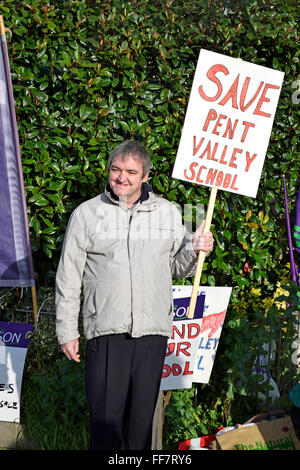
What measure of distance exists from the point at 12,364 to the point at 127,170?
5.78ft

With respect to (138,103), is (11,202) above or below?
below

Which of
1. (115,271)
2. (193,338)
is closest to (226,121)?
(115,271)

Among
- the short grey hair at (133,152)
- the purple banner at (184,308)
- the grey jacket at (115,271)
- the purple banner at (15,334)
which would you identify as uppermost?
the short grey hair at (133,152)

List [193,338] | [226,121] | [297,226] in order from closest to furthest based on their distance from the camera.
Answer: [226,121] < [193,338] < [297,226]

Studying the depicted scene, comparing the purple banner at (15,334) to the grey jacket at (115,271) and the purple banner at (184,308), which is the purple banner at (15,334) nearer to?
the purple banner at (184,308)

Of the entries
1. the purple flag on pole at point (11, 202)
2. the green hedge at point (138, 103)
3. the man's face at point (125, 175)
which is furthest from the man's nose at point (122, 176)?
the green hedge at point (138, 103)

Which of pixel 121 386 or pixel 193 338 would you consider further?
pixel 193 338

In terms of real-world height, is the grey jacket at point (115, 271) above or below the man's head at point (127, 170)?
below

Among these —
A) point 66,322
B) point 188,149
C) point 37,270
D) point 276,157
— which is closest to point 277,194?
point 276,157

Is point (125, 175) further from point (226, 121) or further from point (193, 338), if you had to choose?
point (193, 338)

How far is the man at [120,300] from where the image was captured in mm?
2895

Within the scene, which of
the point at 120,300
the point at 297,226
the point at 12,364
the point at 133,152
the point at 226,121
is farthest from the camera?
the point at 297,226

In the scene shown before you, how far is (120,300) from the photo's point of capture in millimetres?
2875

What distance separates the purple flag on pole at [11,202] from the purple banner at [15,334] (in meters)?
0.32
